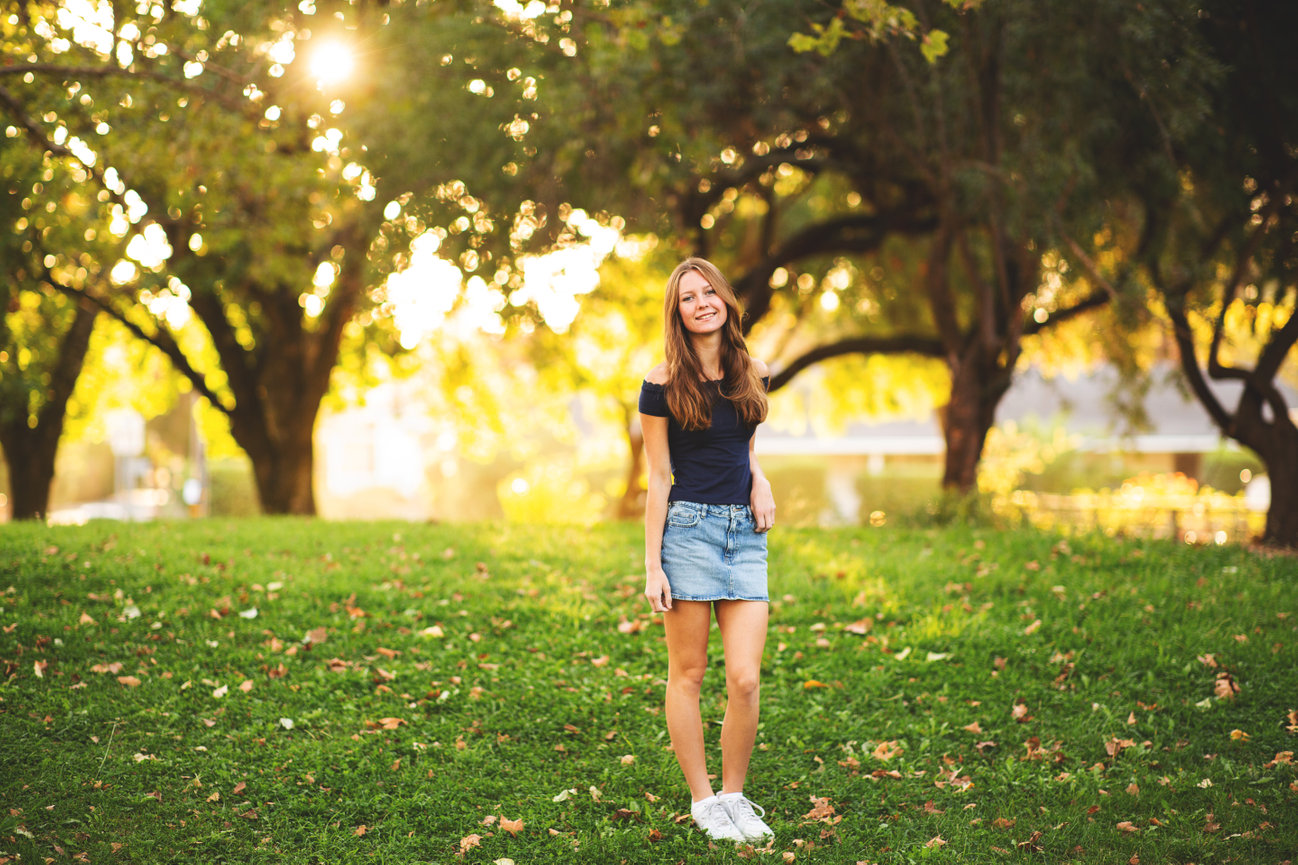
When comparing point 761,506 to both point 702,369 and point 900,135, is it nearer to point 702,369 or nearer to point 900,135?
point 702,369

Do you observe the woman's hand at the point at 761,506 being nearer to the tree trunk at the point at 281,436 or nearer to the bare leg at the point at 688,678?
the bare leg at the point at 688,678

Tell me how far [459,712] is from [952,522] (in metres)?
6.79

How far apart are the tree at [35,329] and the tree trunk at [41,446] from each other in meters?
0.01

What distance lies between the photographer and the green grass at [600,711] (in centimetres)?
424

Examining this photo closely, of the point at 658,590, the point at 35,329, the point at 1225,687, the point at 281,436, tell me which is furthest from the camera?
the point at 35,329

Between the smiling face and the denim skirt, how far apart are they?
2.37 ft

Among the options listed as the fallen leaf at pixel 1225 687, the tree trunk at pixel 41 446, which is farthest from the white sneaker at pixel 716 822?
the tree trunk at pixel 41 446

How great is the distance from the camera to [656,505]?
12.1ft

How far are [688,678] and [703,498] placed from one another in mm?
763

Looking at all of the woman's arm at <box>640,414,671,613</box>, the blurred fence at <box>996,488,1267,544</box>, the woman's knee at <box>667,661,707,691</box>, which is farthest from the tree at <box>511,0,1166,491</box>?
the woman's knee at <box>667,661,707,691</box>

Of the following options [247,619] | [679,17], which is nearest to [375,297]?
[679,17]

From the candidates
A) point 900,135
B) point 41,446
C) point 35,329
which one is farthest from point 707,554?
point 35,329

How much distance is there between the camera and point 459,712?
17.8 ft

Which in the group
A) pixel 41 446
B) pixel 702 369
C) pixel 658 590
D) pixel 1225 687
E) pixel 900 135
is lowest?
pixel 1225 687
